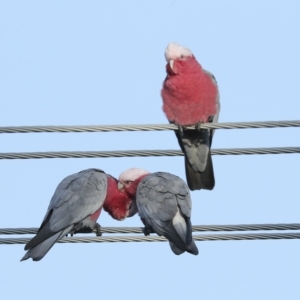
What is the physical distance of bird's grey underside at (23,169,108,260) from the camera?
18.0 ft

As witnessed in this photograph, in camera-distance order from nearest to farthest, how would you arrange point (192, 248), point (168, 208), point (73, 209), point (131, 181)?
point (192, 248), point (168, 208), point (73, 209), point (131, 181)

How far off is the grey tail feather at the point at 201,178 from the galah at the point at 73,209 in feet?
2.21

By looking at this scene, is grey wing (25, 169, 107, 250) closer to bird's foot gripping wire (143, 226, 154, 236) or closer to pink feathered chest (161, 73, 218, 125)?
bird's foot gripping wire (143, 226, 154, 236)

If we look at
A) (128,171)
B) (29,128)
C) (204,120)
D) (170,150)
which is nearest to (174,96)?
(204,120)

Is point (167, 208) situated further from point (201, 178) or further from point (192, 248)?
point (201, 178)

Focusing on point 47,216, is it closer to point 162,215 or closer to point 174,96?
point 162,215

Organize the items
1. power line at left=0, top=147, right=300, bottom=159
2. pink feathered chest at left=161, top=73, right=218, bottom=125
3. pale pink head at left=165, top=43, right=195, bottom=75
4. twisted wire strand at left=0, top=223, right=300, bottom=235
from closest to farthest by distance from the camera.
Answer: twisted wire strand at left=0, top=223, right=300, bottom=235 → power line at left=0, top=147, right=300, bottom=159 → pink feathered chest at left=161, top=73, right=218, bottom=125 → pale pink head at left=165, top=43, right=195, bottom=75

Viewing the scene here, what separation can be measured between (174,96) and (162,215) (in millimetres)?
1142

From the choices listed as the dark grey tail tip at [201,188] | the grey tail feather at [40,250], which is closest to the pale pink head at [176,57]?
the dark grey tail tip at [201,188]

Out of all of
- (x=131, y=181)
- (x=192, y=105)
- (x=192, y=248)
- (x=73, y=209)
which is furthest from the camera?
(x=131, y=181)

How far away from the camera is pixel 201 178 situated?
22.6 ft

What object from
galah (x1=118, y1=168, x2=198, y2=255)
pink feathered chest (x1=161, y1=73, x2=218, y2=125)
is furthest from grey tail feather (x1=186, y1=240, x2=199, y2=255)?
pink feathered chest (x1=161, y1=73, x2=218, y2=125)

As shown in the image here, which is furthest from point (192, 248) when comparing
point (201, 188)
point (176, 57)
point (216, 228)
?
point (176, 57)

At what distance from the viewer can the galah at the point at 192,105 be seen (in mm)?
6441
